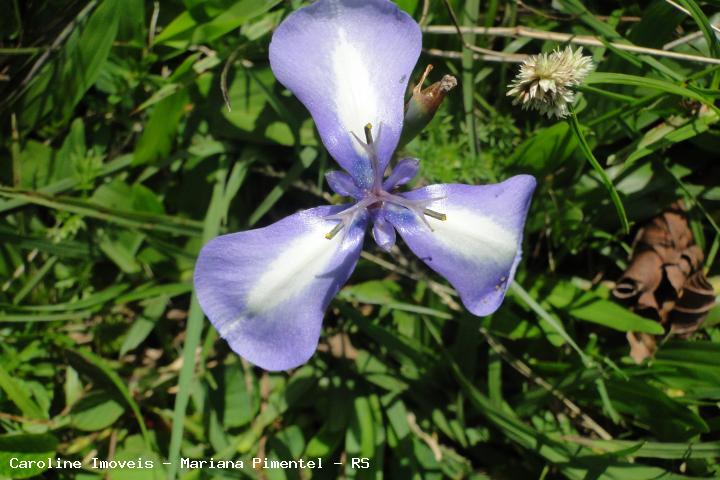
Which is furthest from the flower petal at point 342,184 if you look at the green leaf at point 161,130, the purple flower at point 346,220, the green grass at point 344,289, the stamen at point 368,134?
the green leaf at point 161,130

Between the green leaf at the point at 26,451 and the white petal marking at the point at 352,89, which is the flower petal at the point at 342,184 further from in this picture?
the green leaf at the point at 26,451

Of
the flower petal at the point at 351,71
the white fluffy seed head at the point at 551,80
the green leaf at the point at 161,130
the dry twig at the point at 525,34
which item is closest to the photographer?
the white fluffy seed head at the point at 551,80

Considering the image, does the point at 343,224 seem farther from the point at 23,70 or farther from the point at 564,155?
the point at 23,70

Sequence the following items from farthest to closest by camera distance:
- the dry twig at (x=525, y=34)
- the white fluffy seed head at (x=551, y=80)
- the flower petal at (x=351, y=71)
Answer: the dry twig at (x=525, y=34) < the flower petal at (x=351, y=71) < the white fluffy seed head at (x=551, y=80)

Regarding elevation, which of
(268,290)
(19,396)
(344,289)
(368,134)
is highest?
(368,134)

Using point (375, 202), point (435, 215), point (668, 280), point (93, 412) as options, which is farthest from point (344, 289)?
point (668, 280)

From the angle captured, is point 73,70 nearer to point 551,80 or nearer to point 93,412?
point 93,412

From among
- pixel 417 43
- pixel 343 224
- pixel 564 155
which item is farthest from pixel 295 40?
pixel 564 155

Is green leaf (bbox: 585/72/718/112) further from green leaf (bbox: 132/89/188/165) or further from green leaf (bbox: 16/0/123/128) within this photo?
green leaf (bbox: 16/0/123/128)
